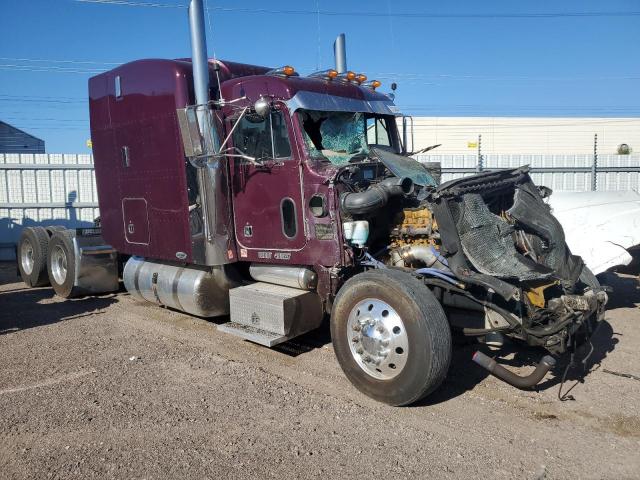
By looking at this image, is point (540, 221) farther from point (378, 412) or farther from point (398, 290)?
point (378, 412)

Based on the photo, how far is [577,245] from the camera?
6605mm

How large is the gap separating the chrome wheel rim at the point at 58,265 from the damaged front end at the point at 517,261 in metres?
7.13

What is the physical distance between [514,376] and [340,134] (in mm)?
3106

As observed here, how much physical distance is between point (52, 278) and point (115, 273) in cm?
139

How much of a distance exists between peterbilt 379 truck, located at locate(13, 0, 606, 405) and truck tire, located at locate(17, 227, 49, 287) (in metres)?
2.44

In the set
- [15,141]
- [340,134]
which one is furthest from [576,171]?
[15,141]

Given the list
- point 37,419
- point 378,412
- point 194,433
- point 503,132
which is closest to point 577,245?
point 378,412

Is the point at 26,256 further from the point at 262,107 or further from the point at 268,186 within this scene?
the point at 262,107

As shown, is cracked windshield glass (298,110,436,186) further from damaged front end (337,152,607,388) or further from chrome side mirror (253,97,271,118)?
chrome side mirror (253,97,271,118)

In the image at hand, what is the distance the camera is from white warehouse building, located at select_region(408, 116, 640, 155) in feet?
118

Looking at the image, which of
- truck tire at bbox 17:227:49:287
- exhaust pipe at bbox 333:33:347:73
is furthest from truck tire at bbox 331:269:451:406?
truck tire at bbox 17:227:49:287

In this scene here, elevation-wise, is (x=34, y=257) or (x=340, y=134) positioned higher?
(x=340, y=134)

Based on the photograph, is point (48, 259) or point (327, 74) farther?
point (48, 259)

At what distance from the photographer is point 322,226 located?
5477 mm
